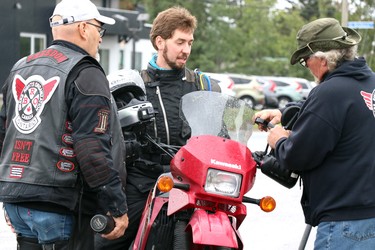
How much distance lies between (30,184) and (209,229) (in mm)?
923

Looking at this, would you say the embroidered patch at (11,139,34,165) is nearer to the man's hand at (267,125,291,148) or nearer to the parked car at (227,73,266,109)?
the man's hand at (267,125,291,148)

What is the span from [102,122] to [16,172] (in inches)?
19.8

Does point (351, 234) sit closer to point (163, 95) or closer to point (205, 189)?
point (205, 189)

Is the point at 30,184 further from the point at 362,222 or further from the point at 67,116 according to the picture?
the point at 362,222

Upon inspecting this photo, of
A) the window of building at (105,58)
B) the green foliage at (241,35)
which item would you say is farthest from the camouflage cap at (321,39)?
the green foliage at (241,35)

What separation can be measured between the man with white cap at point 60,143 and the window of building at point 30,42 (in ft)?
94.6

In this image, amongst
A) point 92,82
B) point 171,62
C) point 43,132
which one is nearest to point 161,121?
point 171,62

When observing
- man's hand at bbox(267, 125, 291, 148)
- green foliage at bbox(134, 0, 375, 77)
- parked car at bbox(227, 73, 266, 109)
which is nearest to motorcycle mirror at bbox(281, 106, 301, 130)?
man's hand at bbox(267, 125, 291, 148)

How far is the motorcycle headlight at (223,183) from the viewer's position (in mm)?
3947

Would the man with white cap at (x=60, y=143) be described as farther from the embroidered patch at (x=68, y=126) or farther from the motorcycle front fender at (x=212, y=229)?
the motorcycle front fender at (x=212, y=229)

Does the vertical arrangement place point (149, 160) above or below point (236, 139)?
below

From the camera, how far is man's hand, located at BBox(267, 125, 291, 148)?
13.2ft

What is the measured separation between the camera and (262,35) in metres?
50.3

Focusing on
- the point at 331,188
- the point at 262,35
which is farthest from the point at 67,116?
the point at 262,35
